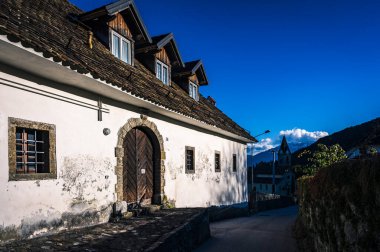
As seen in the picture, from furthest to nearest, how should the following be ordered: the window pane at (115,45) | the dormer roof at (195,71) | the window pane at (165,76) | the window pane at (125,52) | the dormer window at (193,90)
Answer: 1. the dormer window at (193,90)
2. the dormer roof at (195,71)
3. the window pane at (165,76)
4. the window pane at (125,52)
5. the window pane at (115,45)

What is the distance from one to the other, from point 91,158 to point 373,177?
6558 mm

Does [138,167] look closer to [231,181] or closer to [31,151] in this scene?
[31,151]

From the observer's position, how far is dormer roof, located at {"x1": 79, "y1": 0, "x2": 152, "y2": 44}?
10.2 m

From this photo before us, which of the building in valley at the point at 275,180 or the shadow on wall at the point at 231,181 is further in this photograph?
the building in valley at the point at 275,180

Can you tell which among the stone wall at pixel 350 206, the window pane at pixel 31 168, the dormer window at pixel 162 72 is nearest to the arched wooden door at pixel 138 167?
the window pane at pixel 31 168

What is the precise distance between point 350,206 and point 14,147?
581 centimetres

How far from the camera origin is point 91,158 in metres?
8.00

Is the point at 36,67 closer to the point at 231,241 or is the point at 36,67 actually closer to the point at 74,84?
the point at 74,84

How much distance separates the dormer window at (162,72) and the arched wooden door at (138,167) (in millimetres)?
3456

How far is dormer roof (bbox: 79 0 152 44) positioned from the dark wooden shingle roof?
22.0 inches

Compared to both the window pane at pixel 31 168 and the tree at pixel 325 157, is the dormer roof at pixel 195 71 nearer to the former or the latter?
the tree at pixel 325 157

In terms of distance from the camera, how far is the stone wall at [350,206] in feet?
10.1

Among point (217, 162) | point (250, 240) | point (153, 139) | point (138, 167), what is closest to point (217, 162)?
point (217, 162)

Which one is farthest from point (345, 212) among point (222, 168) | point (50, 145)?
point (222, 168)
